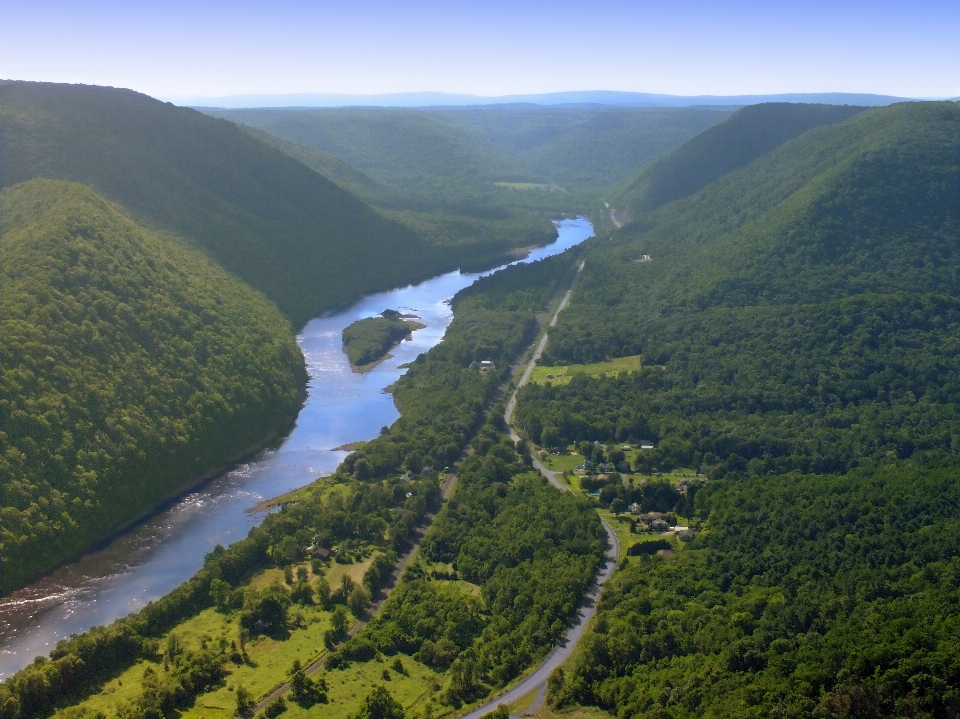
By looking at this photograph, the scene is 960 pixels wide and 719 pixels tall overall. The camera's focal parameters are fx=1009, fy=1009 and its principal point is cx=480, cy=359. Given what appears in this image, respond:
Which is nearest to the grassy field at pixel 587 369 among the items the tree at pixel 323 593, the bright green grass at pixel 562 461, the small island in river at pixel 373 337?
the small island in river at pixel 373 337

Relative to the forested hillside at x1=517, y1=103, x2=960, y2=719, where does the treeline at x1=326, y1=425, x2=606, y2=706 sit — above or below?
below

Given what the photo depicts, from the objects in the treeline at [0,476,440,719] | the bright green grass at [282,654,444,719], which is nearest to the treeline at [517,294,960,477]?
the treeline at [0,476,440,719]

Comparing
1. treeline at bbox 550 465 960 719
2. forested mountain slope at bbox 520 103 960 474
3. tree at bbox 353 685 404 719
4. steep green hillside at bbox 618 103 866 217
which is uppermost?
steep green hillside at bbox 618 103 866 217

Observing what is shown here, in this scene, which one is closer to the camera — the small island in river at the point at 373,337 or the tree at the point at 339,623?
the tree at the point at 339,623

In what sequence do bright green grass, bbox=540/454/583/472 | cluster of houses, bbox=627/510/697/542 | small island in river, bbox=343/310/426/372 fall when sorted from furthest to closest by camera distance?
small island in river, bbox=343/310/426/372
bright green grass, bbox=540/454/583/472
cluster of houses, bbox=627/510/697/542

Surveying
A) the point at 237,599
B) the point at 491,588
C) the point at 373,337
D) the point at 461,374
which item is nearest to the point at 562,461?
the point at 491,588

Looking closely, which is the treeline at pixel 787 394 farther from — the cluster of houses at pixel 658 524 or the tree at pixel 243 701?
the tree at pixel 243 701

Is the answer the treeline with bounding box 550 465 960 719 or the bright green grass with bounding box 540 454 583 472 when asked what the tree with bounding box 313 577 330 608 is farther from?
the bright green grass with bounding box 540 454 583 472

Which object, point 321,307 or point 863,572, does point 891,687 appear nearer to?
point 863,572
